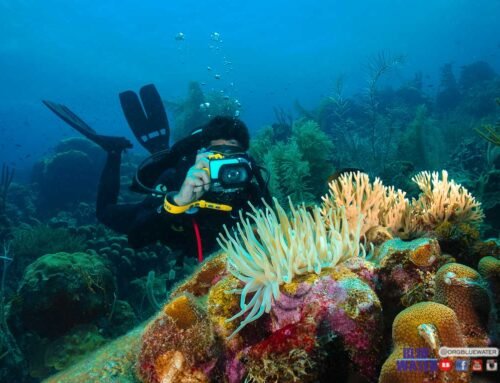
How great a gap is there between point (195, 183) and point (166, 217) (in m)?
0.86

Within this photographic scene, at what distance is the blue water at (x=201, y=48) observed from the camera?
7294 centimetres

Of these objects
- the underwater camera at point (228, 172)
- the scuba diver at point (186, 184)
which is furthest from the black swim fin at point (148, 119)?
the underwater camera at point (228, 172)

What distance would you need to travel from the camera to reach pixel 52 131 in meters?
106

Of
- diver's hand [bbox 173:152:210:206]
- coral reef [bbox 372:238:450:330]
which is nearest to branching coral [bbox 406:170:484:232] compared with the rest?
coral reef [bbox 372:238:450:330]

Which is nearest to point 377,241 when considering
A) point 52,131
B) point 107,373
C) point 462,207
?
point 462,207

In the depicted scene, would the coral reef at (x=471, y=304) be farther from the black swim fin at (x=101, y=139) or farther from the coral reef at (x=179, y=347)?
the black swim fin at (x=101, y=139)

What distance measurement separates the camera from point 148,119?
9250 mm

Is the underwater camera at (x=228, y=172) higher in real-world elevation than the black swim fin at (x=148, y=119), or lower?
lower

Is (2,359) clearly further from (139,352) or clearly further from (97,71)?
(97,71)

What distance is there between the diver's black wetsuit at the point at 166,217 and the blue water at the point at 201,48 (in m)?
61.5

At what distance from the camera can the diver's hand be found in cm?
446

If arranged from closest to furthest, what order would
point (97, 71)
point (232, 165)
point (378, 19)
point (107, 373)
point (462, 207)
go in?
point (107, 373)
point (462, 207)
point (232, 165)
point (97, 71)
point (378, 19)

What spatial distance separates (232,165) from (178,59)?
358 feet

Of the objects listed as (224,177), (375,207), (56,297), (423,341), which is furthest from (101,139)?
(423,341)
